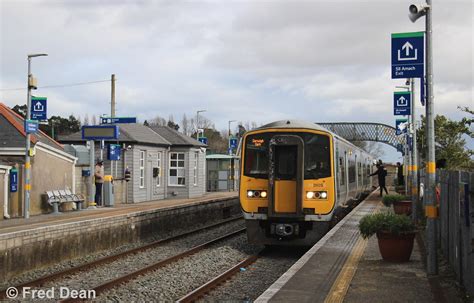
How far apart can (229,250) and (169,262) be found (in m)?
2.21

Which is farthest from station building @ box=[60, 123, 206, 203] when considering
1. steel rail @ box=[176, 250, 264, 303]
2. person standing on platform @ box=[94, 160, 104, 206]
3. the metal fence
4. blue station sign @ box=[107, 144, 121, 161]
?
the metal fence

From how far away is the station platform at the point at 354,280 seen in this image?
689cm

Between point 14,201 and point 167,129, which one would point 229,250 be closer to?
point 14,201

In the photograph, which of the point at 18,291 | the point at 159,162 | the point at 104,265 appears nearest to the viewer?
the point at 18,291

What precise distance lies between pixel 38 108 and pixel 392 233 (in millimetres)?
13079

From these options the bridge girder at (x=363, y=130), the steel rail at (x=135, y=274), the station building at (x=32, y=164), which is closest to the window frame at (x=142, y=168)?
the station building at (x=32, y=164)

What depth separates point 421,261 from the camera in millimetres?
9523

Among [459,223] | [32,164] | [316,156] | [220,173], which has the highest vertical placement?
[316,156]

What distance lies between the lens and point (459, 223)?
7410 millimetres

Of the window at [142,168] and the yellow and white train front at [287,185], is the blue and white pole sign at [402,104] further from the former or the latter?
the window at [142,168]

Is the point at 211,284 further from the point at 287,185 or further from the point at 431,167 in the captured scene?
the point at 431,167

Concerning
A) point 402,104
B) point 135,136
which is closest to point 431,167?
point 402,104

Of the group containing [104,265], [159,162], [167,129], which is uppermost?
[167,129]

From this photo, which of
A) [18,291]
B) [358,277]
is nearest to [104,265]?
[18,291]
